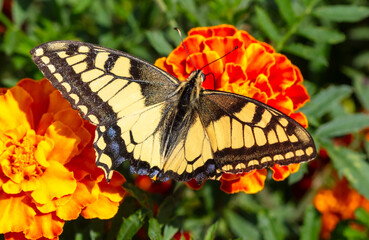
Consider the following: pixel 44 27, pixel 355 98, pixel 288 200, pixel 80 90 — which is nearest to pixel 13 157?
pixel 80 90

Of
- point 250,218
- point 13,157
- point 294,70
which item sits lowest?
point 250,218

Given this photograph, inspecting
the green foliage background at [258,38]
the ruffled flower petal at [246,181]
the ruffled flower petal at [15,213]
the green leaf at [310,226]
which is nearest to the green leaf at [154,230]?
the green foliage background at [258,38]

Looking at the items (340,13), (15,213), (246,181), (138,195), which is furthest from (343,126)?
(15,213)

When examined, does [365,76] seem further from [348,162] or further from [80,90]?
[80,90]

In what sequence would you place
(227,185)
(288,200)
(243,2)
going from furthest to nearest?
1. (288,200)
2. (243,2)
3. (227,185)

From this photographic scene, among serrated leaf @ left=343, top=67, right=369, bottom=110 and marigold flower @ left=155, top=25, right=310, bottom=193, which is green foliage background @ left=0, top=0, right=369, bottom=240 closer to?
serrated leaf @ left=343, top=67, right=369, bottom=110
